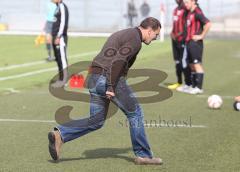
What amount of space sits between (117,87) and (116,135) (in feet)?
7.48

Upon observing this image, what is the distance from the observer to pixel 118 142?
30.8 feet

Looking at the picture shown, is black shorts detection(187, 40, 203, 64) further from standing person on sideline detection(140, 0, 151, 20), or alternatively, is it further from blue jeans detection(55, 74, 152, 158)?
standing person on sideline detection(140, 0, 151, 20)

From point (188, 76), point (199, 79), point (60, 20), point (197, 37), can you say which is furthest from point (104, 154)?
point (60, 20)

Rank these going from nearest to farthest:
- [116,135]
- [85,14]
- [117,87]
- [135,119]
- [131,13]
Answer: [117,87]
[135,119]
[116,135]
[131,13]
[85,14]

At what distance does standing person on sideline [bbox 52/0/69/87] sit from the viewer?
1525cm

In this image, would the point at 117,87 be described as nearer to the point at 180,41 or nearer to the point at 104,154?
the point at 104,154

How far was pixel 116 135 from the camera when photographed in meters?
9.90

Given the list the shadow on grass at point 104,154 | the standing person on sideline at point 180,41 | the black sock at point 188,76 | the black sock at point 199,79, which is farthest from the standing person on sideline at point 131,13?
the shadow on grass at point 104,154

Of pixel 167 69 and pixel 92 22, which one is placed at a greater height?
pixel 167 69

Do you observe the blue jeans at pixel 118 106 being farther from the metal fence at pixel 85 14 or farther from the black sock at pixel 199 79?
the metal fence at pixel 85 14

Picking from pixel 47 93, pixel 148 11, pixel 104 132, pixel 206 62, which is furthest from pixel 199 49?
pixel 148 11

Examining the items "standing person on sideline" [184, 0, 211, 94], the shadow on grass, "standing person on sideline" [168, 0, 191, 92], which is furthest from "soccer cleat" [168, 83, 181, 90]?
the shadow on grass

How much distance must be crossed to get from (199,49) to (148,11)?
1344 inches

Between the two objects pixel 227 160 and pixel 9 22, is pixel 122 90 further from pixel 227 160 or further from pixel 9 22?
pixel 9 22
